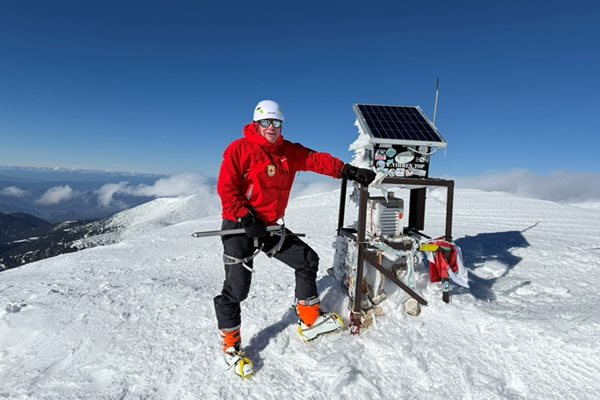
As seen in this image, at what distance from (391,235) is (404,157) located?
1162 millimetres

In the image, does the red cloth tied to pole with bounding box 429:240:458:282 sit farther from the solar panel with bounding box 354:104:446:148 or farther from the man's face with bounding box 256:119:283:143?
the man's face with bounding box 256:119:283:143

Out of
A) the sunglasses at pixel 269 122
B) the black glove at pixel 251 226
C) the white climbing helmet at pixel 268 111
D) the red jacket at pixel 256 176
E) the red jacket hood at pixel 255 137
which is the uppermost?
the white climbing helmet at pixel 268 111

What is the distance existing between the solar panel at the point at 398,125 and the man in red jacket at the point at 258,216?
0.64 meters

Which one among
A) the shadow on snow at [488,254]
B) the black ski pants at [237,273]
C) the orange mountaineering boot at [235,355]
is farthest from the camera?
the shadow on snow at [488,254]

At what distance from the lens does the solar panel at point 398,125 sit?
4.86 m

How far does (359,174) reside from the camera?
15.6 ft

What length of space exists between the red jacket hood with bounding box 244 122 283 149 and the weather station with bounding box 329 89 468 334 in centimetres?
135

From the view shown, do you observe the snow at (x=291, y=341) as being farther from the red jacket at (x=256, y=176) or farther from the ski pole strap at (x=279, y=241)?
the red jacket at (x=256, y=176)

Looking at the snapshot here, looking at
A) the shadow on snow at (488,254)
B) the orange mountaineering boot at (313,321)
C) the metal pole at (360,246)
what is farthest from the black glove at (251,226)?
the shadow on snow at (488,254)

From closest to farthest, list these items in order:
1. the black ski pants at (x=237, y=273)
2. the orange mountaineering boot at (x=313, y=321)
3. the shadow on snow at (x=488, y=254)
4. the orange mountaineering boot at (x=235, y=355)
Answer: the orange mountaineering boot at (x=235, y=355)
the black ski pants at (x=237, y=273)
the orange mountaineering boot at (x=313, y=321)
the shadow on snow at (x=488, y=254)

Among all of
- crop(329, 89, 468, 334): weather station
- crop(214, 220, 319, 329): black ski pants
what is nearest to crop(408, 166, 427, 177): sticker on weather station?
crop(329, 89, 468, 334): weather station

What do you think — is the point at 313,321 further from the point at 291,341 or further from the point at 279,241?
the point at 279,241

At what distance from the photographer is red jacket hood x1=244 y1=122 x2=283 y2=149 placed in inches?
172

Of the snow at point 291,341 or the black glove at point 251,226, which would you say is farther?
the black glove at point 251,226
